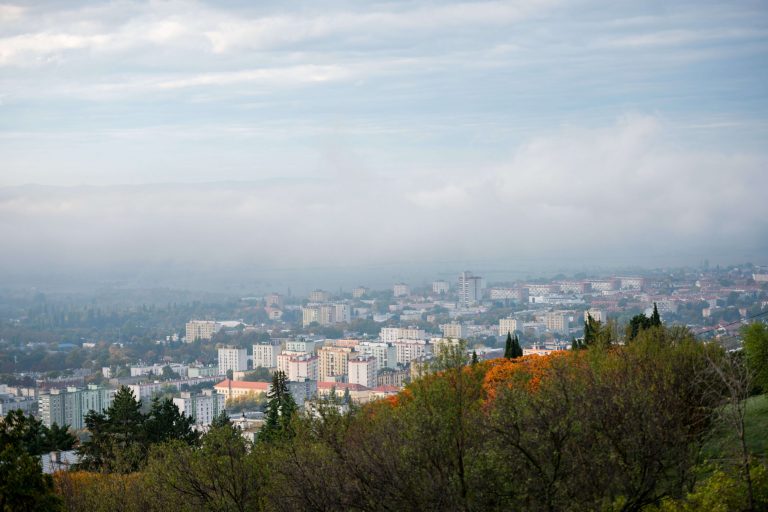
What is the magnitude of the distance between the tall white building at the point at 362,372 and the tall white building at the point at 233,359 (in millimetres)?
13963

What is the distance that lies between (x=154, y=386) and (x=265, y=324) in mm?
48083

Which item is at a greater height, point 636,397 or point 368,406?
point 636,397

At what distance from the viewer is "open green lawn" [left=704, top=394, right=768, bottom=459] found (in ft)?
33.2

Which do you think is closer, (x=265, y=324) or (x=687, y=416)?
(x=687, y=416)

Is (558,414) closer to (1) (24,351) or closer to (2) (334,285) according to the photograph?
(1) (24,351)

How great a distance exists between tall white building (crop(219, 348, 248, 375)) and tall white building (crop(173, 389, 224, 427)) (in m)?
21.4

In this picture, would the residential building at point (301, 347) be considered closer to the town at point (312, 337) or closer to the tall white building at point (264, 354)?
the town at point (312, 337)

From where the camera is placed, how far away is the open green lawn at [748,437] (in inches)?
398

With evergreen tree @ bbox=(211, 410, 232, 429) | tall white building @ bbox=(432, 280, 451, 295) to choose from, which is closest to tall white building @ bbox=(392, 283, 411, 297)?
tall white building @ bbox=(432, 280, 451, 295)

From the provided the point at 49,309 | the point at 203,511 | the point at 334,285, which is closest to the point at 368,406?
the point at 203,511

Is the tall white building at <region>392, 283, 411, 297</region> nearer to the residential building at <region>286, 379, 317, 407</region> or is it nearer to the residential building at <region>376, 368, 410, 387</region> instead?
the residential building at <region>376, 368, 410, 387</region>

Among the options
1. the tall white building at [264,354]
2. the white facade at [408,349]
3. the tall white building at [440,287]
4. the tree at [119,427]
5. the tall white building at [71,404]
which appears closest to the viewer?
the tree at [119,427]

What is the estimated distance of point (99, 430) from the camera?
1942cm

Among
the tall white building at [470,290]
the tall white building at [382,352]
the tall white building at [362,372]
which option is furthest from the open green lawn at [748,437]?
the tall white building at [470,290]
